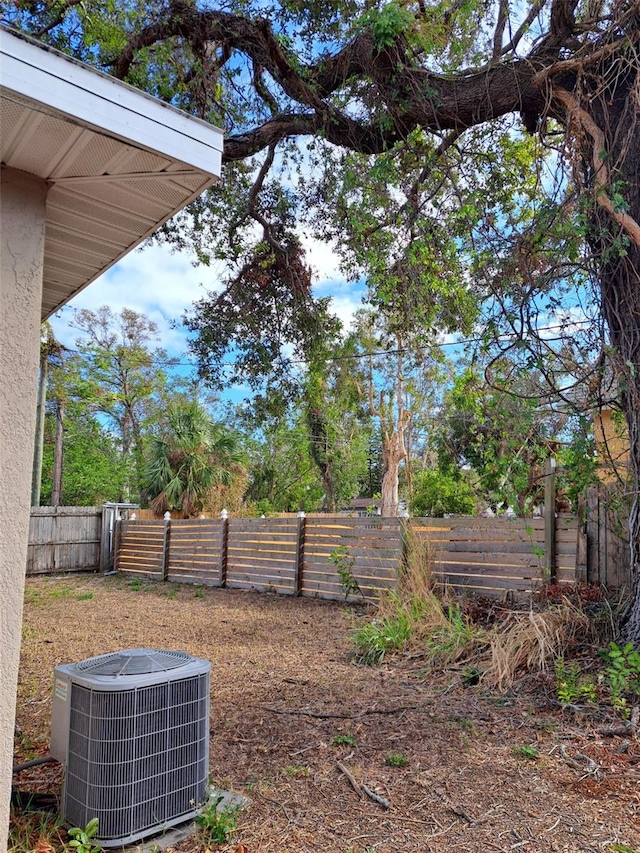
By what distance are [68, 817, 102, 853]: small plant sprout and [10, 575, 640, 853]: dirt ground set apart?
12.9 inches

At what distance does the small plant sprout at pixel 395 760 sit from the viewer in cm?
300

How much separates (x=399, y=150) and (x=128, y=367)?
19.6 m

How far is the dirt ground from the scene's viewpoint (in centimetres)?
236

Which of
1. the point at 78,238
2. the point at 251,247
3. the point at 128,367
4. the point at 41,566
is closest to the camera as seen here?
the point at 78,238

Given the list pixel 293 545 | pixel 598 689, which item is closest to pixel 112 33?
pixel 293 545

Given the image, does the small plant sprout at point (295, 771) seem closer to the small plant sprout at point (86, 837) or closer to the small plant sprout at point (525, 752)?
the small plant sprout at point (86, 837)

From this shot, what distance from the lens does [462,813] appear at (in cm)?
251

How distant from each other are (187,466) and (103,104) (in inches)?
531

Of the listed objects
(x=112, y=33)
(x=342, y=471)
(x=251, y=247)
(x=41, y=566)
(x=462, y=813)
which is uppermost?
(x=112, y=33)

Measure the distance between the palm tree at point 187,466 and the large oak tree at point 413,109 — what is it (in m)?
7.75

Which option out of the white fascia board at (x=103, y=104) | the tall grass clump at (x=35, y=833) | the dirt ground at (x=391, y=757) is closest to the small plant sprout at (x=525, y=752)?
the dirt ground at (x=391, y=757)

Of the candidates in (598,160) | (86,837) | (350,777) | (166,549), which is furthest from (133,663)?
(166,549)

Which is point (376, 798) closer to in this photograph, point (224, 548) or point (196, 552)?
point (224, 548)

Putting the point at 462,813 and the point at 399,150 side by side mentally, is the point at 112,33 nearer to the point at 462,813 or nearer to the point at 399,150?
the point at 399,150
